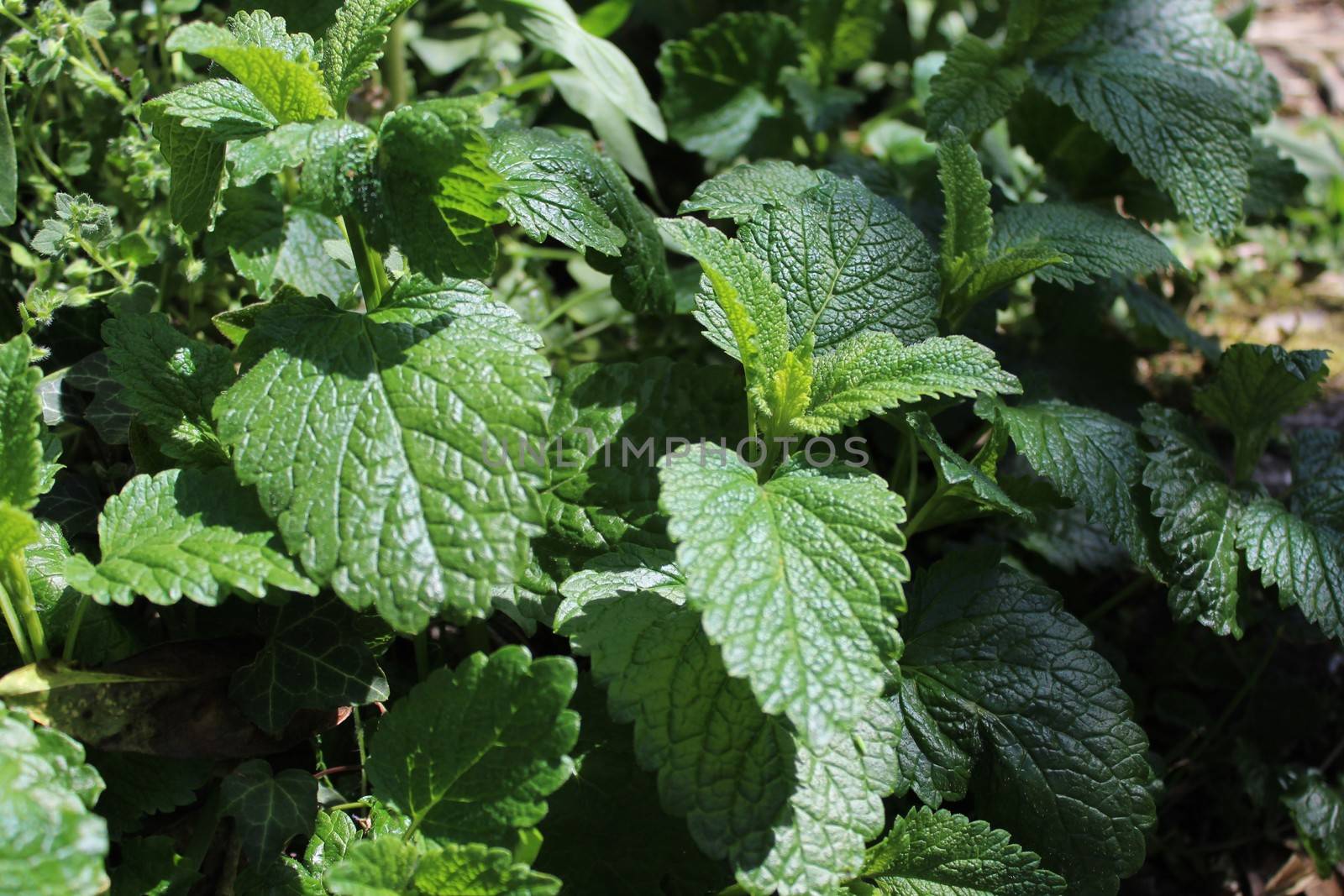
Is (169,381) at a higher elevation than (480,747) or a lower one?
higher

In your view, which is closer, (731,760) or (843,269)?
(731,760)

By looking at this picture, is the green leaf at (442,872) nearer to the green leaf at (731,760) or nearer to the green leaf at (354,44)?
the green leaf at (731,760)

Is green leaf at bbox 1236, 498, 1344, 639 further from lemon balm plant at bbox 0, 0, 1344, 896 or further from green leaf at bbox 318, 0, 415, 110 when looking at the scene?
green leaf at bbox 318, 0, 415, 110

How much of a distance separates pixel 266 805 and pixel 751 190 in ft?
4.20

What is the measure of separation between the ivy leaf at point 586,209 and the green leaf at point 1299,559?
112cm

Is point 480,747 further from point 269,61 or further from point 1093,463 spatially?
point 1093,463

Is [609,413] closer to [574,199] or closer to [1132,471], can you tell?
[574,199]

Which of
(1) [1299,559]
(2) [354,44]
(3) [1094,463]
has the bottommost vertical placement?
(1) [1299,559]

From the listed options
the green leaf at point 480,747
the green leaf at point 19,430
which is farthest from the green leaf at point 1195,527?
the green leaf at point 19,430

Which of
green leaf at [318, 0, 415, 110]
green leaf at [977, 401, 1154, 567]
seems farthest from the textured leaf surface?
green leaf at [318, 0, 415, 110]

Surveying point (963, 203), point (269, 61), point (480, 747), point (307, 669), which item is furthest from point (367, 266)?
point (963, 203)

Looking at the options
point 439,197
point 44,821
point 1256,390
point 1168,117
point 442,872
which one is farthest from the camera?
point 1168,117

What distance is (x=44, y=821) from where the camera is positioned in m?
1.21

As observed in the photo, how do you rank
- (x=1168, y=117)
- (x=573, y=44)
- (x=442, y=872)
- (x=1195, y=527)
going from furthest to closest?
1. (x=573, y=44)
2. (x=1168, y=117)
3. (x=1195, y=527)
4. (x=442, y=872)
